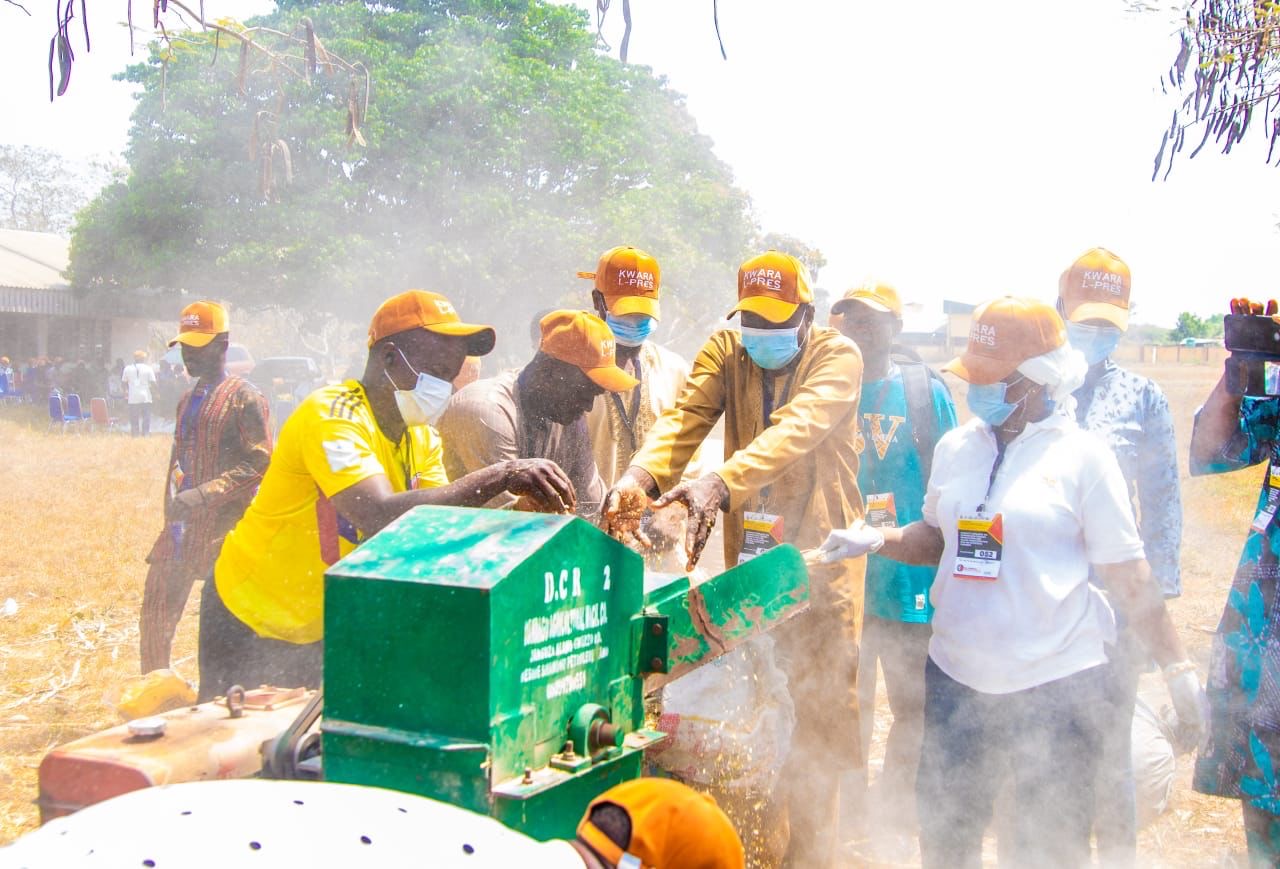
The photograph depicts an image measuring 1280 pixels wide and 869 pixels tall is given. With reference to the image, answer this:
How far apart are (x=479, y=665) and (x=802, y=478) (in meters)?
1.97

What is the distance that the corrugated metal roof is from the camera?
89.5ft

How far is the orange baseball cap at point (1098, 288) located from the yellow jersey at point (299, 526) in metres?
2.31

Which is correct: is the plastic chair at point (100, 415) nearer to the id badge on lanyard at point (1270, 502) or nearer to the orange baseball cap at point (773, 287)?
the orange baseball cap at point (773, 287)

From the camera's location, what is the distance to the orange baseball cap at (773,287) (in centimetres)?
361

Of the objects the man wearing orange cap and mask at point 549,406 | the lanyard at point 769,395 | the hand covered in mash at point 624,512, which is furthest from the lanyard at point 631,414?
the hand covered in mash at point 624,512

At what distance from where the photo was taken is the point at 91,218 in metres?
24.1

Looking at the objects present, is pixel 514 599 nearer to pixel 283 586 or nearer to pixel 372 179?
pixel 283 586

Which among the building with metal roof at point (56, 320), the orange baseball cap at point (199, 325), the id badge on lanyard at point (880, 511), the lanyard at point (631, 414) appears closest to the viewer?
the id badge on lanyard at point (880, 511)

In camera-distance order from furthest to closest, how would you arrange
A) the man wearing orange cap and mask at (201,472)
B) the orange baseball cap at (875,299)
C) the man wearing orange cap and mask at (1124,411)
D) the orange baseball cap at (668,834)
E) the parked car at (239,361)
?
1. the parked car at (239,361)
2. the man wearing orange cap and mask at (201,472)
3. the orange baseball cap at (875,299)
4. the man wearing orange cap and mask at (1124,411)
5. the orange baseball cap at (668,834)

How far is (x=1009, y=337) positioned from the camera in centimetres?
319

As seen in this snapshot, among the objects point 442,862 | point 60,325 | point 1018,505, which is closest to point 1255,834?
point 1018,505

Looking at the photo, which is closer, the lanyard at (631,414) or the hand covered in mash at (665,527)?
the hand covered in mash at (665,527)

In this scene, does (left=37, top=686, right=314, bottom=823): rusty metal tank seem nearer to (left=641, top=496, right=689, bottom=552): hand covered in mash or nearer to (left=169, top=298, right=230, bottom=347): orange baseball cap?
(left=641, top=496, right=689, bottom=552): hand covered in mash

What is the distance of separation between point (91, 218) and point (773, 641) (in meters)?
24.3
